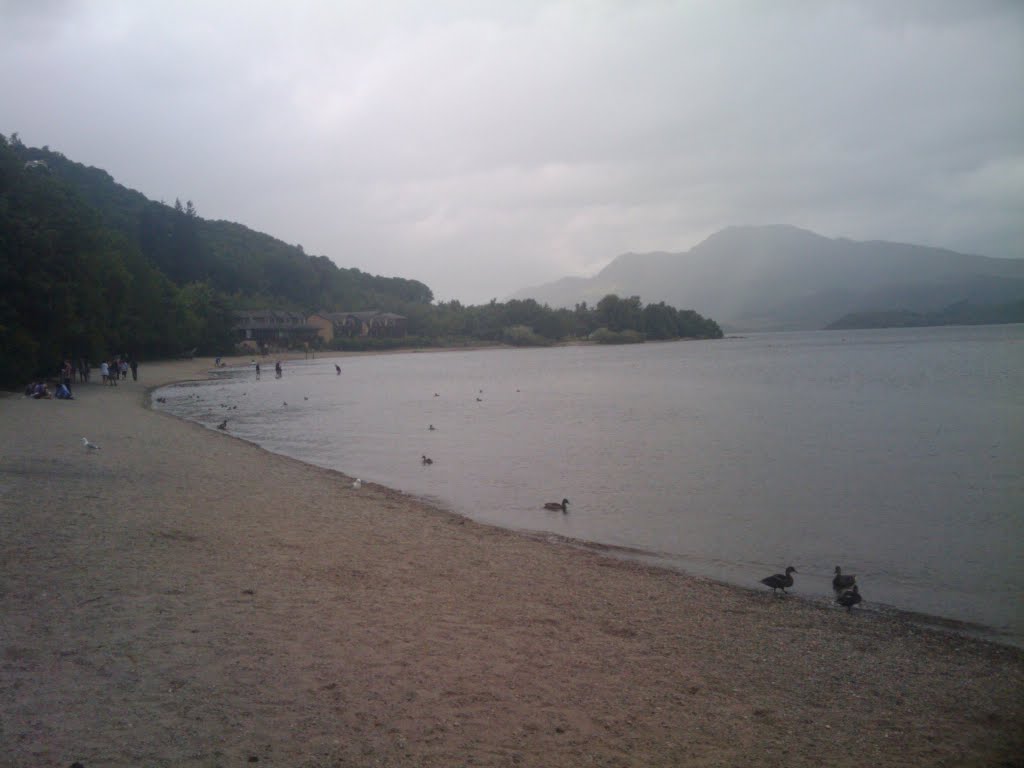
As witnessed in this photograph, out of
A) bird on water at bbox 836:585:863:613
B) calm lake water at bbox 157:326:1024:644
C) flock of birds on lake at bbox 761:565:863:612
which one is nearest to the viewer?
bird on water at bbox 836:585:863:613

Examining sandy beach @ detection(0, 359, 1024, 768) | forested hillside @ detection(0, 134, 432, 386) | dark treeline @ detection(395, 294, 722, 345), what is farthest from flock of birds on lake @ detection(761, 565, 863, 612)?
dark treeline @ detection(395, 294, 722, 345)

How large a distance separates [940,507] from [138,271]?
2574 inches

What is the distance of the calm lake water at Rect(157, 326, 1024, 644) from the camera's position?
12.1 metres

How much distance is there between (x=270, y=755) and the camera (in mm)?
4668

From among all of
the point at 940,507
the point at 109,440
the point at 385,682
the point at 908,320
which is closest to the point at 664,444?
the point at 940,507

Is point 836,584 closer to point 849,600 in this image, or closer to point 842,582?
point 842,582

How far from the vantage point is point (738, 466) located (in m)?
21.2

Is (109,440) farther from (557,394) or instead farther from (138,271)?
(138,271)

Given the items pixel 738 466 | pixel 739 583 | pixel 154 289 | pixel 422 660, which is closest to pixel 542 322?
pixel 154 289

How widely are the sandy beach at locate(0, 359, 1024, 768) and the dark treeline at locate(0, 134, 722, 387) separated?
25.4 meters

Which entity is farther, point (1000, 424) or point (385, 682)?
point (1000, 424)

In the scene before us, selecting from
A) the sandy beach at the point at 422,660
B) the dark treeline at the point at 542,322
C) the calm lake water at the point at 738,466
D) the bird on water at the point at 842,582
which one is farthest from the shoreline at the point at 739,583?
the dark treeline at the point at 542,322

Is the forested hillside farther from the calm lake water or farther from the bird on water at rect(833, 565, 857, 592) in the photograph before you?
the bird on water at rect(833, 565, 857, 592)

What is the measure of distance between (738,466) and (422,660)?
53.8 feet
